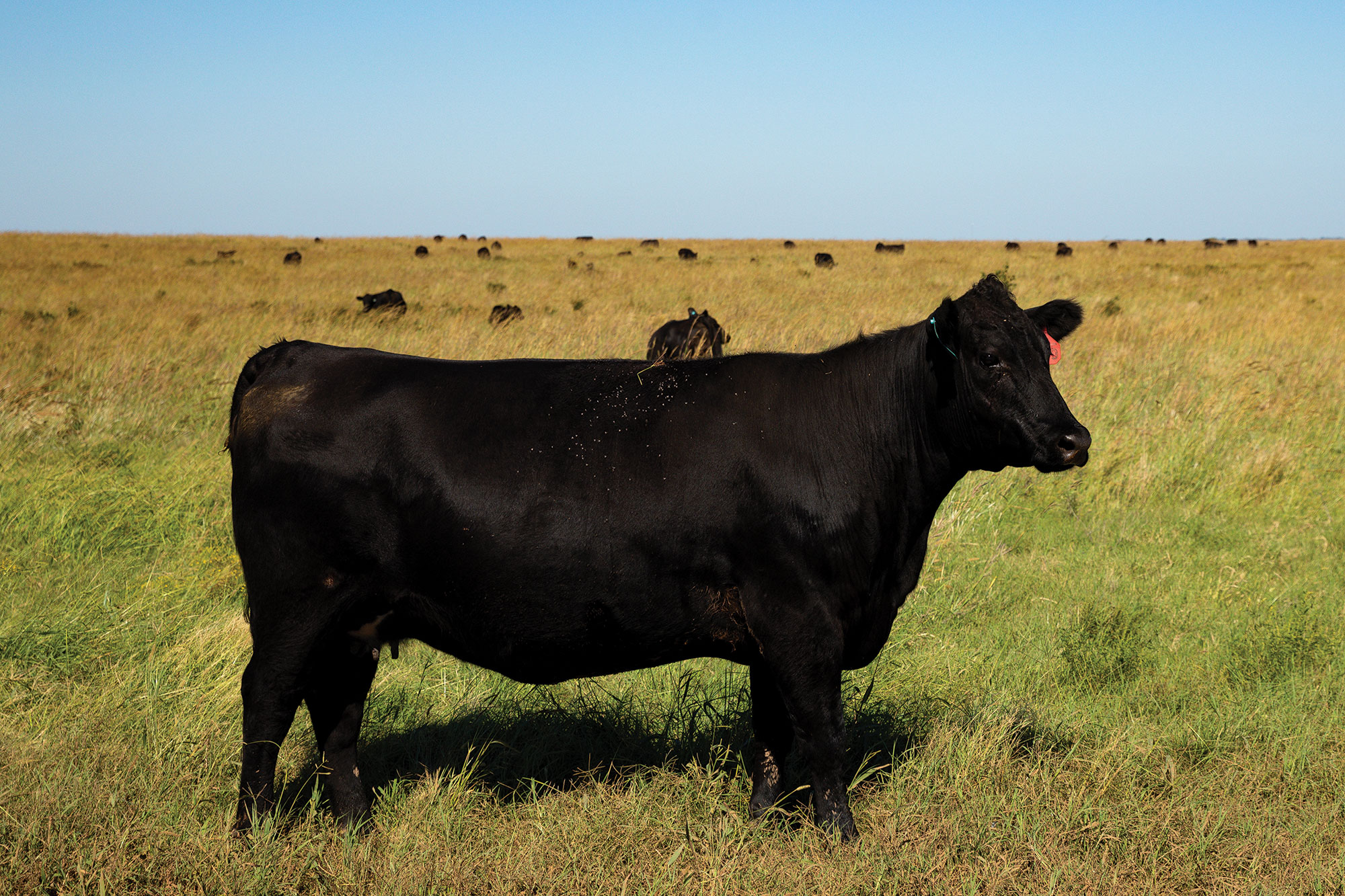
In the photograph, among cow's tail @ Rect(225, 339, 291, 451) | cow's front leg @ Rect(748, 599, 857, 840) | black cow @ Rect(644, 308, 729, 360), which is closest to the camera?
cow's front leg @ Rect(748, 599, 857, 840)

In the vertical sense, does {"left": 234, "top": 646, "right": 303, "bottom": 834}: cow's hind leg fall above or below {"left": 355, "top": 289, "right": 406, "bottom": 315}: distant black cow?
below

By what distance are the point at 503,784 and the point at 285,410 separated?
178 centimetres

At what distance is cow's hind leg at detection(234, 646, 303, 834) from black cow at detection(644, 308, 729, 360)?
7897mm

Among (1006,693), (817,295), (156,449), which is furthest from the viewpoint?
(817,295)

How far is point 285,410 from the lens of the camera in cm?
366

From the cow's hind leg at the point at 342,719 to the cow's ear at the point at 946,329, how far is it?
8.09 ft

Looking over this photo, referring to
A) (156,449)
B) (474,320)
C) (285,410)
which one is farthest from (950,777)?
(474,320)

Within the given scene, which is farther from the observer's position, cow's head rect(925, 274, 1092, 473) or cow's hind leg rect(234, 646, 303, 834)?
cow's hind leg rect(234, 646, 303, 834)

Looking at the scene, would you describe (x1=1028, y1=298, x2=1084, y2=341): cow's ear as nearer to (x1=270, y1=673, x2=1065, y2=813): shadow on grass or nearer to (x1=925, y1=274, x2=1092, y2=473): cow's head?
(x1=925, y1=274, x2=1092, y2=473): cow's head

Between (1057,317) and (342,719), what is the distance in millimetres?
3224

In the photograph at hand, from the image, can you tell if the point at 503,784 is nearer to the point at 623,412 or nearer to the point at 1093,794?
the point at 623,412

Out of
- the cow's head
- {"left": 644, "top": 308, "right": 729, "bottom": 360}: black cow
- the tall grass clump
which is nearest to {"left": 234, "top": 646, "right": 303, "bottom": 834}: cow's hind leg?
the cow's head

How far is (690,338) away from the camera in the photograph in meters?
11.5

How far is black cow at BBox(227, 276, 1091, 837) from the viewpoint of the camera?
3459mm
